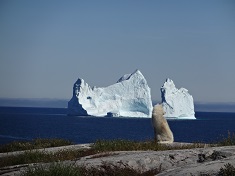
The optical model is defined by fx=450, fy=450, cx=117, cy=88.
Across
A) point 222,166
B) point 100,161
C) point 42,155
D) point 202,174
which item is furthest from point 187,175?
point 42,155

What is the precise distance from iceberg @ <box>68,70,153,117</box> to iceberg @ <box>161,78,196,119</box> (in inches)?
154

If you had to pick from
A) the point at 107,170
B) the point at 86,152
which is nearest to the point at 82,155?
the point at 86,152

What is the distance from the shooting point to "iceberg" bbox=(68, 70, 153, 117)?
108 meters

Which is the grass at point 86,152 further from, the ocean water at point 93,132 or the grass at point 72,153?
the ocean water at point 93,132

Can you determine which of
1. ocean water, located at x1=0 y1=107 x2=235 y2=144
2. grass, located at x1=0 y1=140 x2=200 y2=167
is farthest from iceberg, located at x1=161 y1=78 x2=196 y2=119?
grass, located at x1=0 y1=140 x2=200 y2=167

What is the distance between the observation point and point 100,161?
12148mm

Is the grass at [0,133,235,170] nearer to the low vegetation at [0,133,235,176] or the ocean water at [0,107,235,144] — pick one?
the low vegetation at [0,133,235,176]

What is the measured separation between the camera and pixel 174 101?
107375 mm

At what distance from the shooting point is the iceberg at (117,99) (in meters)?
108

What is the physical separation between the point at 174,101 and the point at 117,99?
14.1 meters

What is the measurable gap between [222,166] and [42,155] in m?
7.56

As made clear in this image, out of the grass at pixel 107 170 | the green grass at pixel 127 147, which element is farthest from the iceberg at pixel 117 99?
the grass at pixel 107 170

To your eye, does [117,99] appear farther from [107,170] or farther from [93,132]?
[107,170]

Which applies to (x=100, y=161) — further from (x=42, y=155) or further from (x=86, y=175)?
(x=42, y=155)
